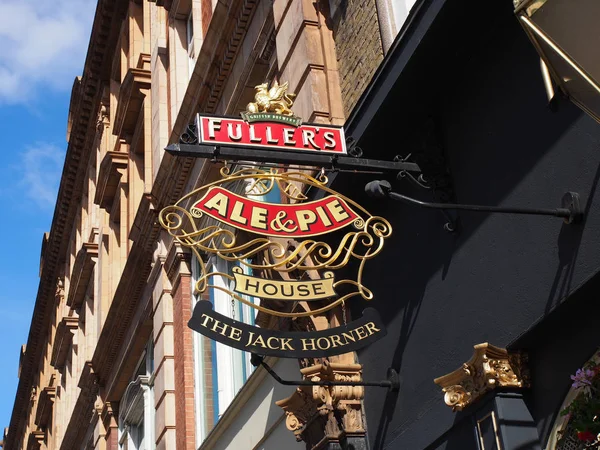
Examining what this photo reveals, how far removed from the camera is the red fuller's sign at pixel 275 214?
8031 millimetres

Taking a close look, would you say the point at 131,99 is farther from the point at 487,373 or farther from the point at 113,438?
the point at 487,373

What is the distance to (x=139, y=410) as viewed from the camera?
2086cm

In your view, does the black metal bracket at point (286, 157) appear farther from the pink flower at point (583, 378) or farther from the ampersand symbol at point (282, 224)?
the pink flower at point (583, 378)

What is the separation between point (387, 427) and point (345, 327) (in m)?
1.78

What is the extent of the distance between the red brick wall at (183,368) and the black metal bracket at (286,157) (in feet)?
26.8

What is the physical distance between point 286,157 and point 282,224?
0.60m

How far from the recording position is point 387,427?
30.8ft

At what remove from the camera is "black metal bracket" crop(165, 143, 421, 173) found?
26.9 feet

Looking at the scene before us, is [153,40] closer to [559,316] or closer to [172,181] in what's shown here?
[172,181]

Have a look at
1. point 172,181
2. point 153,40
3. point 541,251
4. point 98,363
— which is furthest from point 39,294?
point 541,251

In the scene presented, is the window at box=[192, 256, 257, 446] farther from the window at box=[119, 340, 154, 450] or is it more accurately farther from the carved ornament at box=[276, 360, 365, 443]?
the window at box=[119, 340, 154, 450]

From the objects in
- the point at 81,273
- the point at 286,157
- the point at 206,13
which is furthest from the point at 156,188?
the point at 81,273

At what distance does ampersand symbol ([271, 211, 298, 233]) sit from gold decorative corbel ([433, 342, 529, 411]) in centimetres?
178

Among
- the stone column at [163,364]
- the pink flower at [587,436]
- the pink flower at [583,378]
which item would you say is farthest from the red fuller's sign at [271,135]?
the stone column at [163,364]
